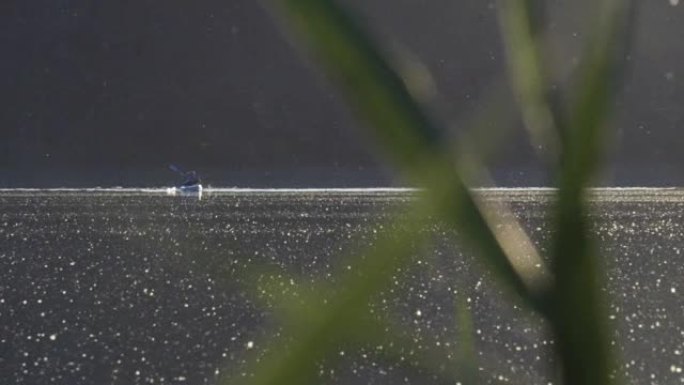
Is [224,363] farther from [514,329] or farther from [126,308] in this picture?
[126,308]

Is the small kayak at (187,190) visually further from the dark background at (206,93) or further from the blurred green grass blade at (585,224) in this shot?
the blurred green grass blade at (585,224)

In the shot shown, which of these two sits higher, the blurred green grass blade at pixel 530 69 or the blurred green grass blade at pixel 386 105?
the blurred green grass blade at pixel 530 69

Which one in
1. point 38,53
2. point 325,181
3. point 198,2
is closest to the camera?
point 325,181

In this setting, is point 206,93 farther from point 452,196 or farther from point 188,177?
point 452,196

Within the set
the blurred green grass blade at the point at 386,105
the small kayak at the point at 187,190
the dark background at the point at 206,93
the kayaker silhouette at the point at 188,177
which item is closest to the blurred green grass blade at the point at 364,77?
the blurred green grass blade at the point at 386,105

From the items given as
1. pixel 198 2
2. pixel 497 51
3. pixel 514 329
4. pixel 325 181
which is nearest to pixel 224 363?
pixel 514 329

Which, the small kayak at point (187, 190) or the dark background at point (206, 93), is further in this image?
the dark background at point (206, 93)
